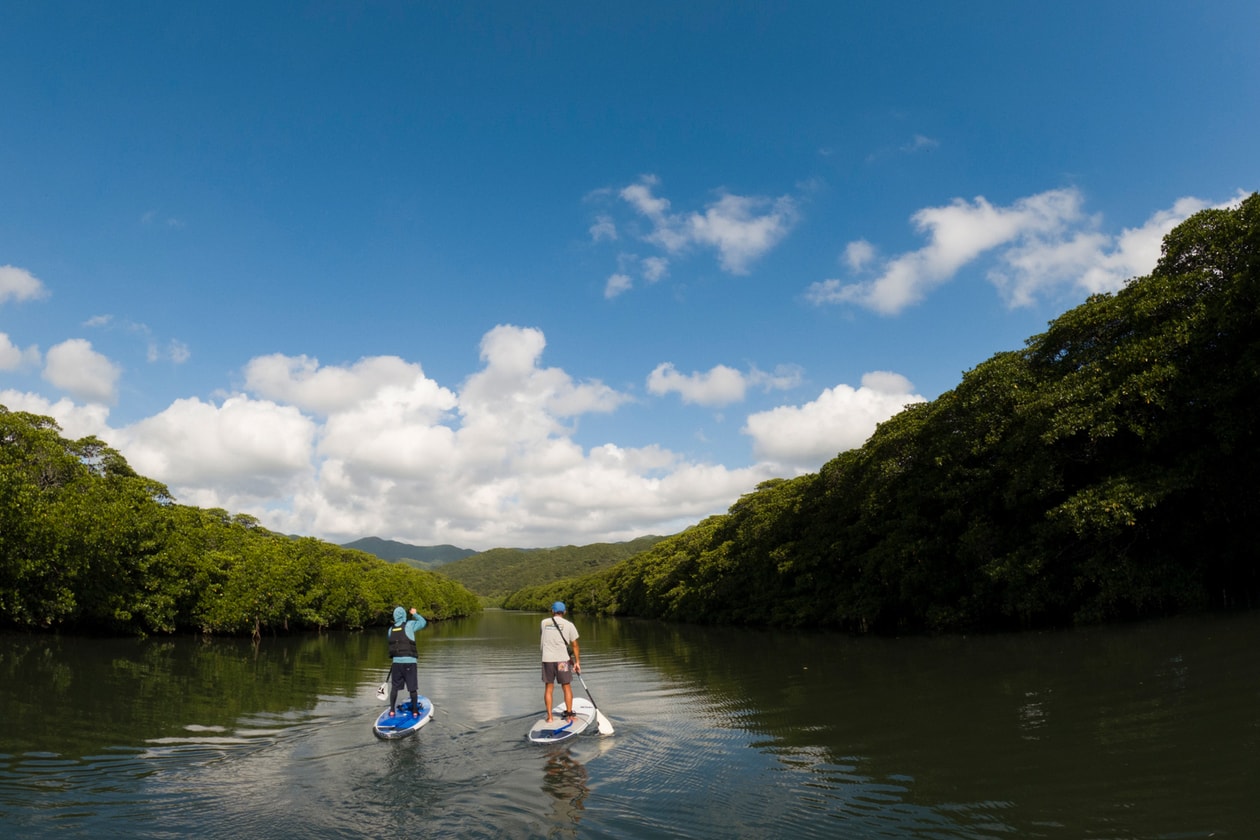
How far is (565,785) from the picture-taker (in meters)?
8.45

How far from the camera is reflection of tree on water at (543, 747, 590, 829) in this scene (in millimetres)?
7270

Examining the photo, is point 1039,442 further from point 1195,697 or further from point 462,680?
point 462,680

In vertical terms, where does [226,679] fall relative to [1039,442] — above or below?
below

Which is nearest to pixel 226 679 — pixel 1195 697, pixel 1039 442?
pixel 1195 697

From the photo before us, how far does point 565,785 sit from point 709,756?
2.65 meters

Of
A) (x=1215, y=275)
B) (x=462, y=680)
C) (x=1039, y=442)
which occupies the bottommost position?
(x=462, y=680)

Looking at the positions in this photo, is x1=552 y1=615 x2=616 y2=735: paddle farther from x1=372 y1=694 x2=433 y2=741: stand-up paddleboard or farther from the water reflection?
x1=372 y1=694 x2=433 y2=741: stand-up paddleboard

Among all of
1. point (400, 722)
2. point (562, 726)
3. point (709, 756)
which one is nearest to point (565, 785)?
point (709, 756)

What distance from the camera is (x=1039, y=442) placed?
26188 mm

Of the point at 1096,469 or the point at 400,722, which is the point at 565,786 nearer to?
the point at 400,722

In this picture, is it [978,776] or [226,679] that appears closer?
[978,776]

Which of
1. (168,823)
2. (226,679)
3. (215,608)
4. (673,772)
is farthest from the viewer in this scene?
(215,608)

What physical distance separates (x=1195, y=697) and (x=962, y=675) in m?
6.45

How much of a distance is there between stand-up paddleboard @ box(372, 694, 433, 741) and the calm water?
8.7 inches
